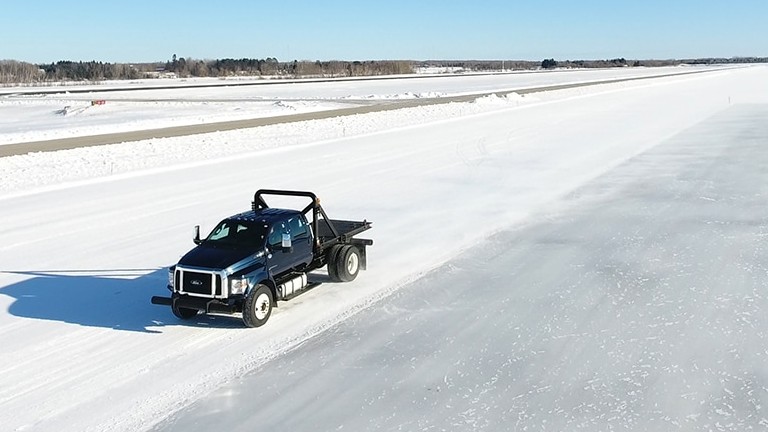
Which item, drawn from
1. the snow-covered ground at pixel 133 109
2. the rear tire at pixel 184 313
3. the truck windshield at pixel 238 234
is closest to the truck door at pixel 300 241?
the truck windshield at pixel 238 234

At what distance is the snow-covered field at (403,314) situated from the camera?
746 centimetres

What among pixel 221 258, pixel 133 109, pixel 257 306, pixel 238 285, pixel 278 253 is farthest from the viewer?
pixel 133 109

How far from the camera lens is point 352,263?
11.6 metres

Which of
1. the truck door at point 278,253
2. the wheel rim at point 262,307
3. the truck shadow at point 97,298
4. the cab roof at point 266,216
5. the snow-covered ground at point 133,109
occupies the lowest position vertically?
the truck shadow at point 97,298

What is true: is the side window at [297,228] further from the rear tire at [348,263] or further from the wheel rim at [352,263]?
the wheel rim at [352,263]

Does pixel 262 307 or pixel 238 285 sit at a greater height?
pixel 238 285

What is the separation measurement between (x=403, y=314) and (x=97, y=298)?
4.52 meters

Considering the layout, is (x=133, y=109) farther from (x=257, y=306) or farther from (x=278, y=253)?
(x=257, y=306)

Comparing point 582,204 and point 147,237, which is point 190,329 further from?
point 582,204

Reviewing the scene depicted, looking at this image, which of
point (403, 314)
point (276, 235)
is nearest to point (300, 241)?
point (276, 235)

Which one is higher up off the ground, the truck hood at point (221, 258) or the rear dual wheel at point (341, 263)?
the truck hood at point (221, 258)

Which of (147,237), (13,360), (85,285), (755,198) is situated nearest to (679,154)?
(755,198)

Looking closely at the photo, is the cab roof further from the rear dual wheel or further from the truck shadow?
the truck shadow

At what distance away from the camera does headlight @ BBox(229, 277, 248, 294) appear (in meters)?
9.07
